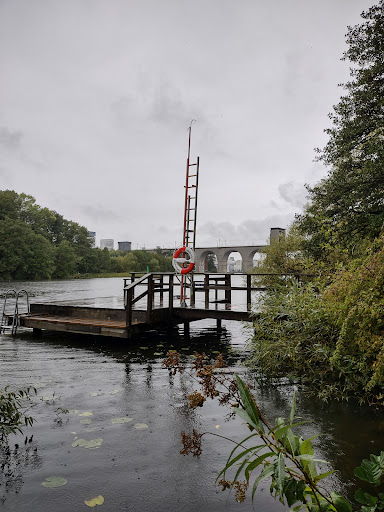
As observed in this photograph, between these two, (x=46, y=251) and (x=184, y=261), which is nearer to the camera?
(x=184, y=261)

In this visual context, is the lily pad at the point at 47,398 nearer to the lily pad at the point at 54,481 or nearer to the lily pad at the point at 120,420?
the lily pad at the point at 120,420

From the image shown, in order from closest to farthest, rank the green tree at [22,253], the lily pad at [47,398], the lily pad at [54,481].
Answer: the lily pad at [54,481]
the lily pad at [47,398]
the green tree at [22,253]

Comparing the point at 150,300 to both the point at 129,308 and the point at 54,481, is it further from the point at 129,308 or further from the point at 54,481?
the point at 54,481

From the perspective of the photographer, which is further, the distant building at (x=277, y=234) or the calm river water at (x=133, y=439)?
the distant building at (x=277, y=234)

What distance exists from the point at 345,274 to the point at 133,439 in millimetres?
3219

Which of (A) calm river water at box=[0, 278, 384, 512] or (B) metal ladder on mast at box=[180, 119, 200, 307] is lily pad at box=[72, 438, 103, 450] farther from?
(B) metal ladder on mast at box=[180, 119, 200, 307]

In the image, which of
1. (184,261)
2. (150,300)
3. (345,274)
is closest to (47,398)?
(150,300)

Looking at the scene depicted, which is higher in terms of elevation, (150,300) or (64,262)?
(64,262)

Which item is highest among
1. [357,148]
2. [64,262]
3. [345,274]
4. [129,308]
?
[357,148]

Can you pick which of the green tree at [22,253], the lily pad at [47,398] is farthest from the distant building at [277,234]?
the green tree at [22,253]

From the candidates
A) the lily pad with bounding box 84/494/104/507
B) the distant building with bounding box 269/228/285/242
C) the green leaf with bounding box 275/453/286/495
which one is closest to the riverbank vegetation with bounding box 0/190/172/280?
the distant building with bounding box 269/228/285/242

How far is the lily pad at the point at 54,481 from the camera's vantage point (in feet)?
9.52

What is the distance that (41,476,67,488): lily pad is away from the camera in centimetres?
290

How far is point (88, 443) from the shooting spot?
3596 millimetres
